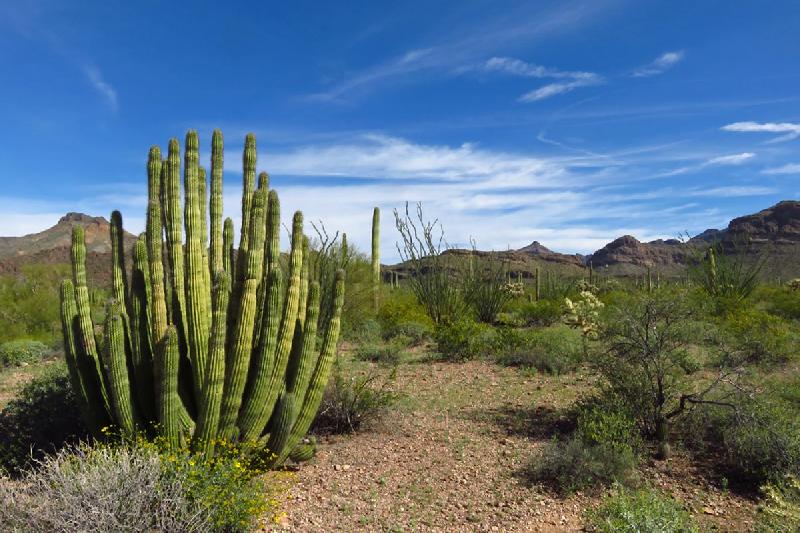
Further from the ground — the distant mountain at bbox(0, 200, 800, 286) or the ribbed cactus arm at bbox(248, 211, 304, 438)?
the distant mountain at bbox(0, 200, 800, 286)

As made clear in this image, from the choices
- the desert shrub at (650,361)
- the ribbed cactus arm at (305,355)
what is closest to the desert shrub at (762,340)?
the desert shrub at (650,361)

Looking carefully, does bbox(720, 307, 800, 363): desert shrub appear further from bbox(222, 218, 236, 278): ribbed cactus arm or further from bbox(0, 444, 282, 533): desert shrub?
bbox(0, 444, 282, 533): desert shrub

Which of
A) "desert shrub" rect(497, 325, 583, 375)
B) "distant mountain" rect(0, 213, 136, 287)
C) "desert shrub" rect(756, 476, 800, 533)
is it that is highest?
"distant mountain" rect(0, 213, 136, 287)

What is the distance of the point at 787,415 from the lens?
6.66 metres

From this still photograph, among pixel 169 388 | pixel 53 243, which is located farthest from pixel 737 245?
pixel 53 243

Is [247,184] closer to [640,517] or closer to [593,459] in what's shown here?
[593,459]

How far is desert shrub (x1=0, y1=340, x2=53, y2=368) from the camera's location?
1359 centimetres

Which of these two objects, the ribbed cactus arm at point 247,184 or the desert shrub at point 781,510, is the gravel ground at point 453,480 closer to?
the desert shrub at point 781,510

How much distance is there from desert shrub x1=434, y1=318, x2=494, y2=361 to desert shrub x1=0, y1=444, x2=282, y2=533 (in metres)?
8.03

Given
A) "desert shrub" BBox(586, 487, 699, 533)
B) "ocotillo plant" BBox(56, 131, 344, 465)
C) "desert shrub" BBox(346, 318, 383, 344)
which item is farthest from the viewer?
"desert shrub" BBox(346, 318, 383, 344)

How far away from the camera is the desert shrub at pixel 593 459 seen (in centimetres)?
598

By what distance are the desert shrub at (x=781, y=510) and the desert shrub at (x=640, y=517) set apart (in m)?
0.56

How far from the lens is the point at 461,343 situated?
41.4 feet

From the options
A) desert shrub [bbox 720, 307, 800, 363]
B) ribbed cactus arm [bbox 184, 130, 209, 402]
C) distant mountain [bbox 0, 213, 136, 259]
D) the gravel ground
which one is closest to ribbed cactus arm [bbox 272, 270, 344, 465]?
the gravel ground
